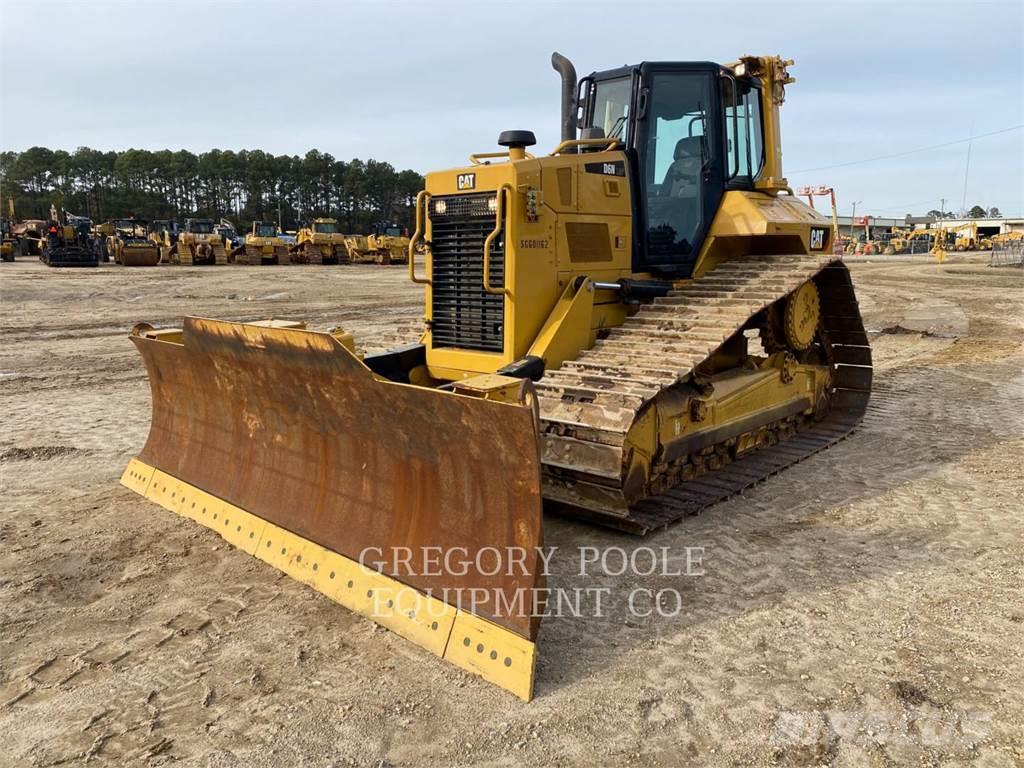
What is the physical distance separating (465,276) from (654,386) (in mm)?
1824

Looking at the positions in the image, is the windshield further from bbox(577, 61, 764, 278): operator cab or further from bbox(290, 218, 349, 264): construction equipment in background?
bbox(290, 218, 349, 264): construction equipment in background

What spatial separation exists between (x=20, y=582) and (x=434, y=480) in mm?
2403

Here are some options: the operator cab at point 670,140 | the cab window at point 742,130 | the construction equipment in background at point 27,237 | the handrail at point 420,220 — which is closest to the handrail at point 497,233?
the handrail at point 420,220

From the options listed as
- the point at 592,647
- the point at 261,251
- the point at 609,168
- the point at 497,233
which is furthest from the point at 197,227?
the point at 592,647

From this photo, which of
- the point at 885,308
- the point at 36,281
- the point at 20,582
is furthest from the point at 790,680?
the point at 36,281

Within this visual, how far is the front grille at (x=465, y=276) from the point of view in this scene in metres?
5.46

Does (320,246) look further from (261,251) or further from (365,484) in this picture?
(365,484)

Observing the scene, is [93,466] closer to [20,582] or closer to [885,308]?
[20,582]

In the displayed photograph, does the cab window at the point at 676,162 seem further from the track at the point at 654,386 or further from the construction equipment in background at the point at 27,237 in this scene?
the construction equipment in background at the point at 27,237

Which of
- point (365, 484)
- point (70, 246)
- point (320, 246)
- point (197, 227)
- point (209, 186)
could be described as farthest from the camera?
point (209, 186)

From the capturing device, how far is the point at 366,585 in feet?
12.8

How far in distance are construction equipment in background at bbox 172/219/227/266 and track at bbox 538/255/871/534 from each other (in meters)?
35.0

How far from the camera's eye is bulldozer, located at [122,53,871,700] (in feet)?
11.8

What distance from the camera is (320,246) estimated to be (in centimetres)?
4150
